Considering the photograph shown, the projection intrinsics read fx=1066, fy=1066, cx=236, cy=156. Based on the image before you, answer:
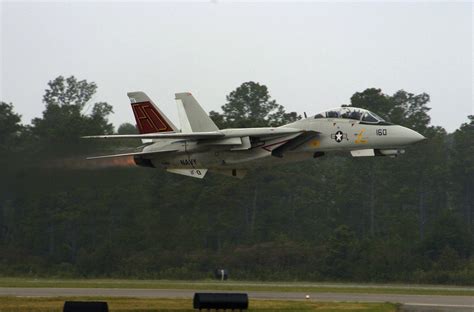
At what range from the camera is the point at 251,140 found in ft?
145

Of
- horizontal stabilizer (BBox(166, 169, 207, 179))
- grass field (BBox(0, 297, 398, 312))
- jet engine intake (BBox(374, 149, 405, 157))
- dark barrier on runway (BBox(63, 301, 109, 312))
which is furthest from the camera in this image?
horizontal stabilizer (BBox(166, 169, 207, 179))

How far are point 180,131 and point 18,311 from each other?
15.0m

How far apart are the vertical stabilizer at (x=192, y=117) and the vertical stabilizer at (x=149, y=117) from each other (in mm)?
619

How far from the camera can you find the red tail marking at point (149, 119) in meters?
47.8

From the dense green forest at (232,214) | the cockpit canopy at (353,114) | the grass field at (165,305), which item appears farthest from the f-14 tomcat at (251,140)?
the grass field at (165,305)

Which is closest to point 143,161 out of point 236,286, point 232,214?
point 236,286

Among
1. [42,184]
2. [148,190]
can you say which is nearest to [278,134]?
[42,184]

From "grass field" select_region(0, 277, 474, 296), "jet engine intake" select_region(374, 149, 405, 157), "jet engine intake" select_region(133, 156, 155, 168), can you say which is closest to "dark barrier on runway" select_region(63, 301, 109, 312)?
"jet engine intake" select_region(133, 156, 155, 168)

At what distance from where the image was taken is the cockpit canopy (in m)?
42.6

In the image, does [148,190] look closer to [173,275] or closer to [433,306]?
[173,275]

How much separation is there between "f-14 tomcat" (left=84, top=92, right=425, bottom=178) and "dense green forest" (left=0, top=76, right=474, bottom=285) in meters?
4.58

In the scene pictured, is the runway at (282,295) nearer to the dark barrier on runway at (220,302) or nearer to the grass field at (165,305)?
the grass field at (165,305)

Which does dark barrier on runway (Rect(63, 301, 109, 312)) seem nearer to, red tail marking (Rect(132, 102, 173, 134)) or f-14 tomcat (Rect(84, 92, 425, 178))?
f-14 tomcat (Rect(84, 92, 425, 178))

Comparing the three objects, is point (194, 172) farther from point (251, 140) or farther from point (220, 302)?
point (220, 302)
